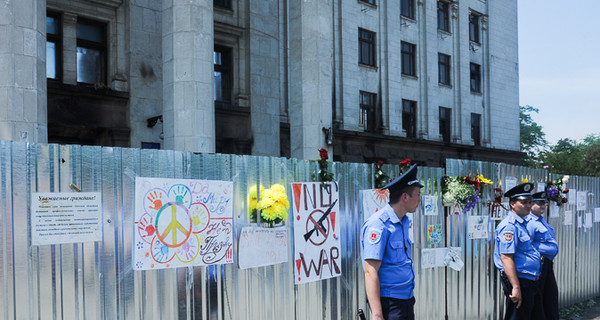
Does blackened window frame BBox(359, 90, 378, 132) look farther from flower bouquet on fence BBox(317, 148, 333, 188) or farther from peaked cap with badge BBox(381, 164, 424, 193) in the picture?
peaked cap with badge BBox(381, 164, 424, 193)

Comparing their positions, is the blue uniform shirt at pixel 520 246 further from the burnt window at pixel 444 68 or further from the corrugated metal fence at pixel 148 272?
the burnt window at pixel 444 68

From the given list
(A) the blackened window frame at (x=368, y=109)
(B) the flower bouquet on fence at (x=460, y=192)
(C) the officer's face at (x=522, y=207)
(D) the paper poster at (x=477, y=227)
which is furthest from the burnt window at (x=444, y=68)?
(C) the officer's face at (x=522, y=207)

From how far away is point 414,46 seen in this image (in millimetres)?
30703

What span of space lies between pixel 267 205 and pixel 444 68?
96.3ft

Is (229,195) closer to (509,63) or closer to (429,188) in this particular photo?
(429,188)

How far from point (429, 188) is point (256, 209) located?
3.34 meters

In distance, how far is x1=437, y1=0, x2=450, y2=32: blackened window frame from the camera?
108 ft

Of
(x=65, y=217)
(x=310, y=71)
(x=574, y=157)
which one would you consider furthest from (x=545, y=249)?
→ (x=574, y=157)

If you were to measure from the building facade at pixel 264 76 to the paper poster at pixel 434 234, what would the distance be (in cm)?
828

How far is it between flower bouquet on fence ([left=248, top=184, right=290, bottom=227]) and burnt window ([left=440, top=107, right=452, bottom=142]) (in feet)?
92.2

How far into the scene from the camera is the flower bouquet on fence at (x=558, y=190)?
1045 centimetres

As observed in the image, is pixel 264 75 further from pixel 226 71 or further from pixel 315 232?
pixel 315 232

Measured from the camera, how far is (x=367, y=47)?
28156mm

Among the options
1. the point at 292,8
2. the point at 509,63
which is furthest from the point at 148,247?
the point at 509,63
